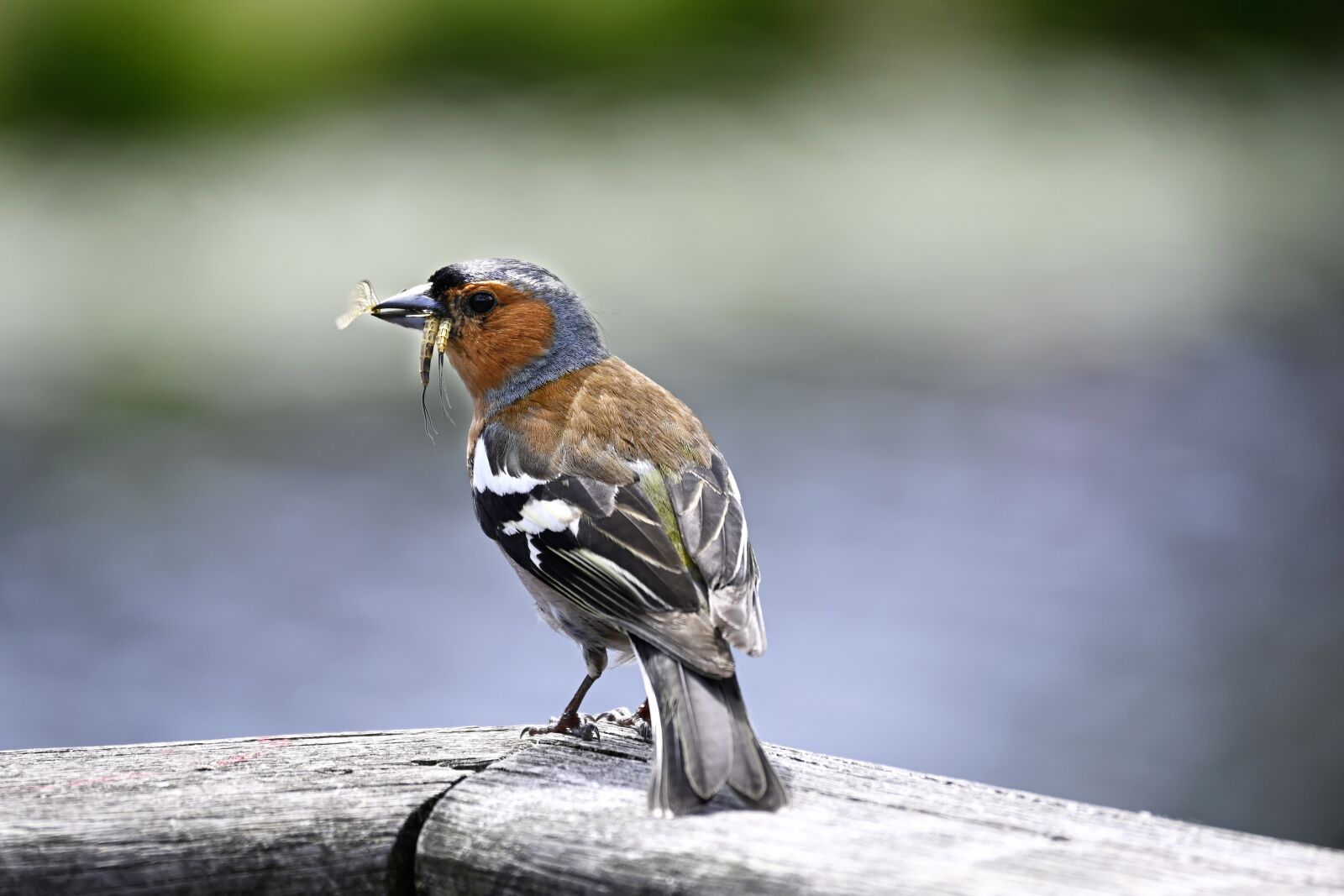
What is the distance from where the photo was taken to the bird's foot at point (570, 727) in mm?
2529

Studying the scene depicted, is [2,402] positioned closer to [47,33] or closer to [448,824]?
[47,33]

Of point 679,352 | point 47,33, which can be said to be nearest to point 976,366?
point 679,352

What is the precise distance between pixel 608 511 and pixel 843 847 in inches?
49.7

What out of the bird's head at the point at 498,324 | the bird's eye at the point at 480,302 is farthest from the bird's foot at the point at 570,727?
the bird's eye at the point at 480,302

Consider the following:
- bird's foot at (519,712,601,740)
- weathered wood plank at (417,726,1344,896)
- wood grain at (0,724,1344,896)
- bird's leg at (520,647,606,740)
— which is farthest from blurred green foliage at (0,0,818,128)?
weathered wood plank at (417,726,1344,896)

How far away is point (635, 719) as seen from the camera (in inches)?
118

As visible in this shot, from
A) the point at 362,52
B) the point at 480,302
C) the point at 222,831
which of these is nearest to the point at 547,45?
the point at 362,52

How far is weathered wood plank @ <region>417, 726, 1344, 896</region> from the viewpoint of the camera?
159 centimetres

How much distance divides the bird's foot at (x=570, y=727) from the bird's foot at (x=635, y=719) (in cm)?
5

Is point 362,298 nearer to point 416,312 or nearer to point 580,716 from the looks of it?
point 416,312

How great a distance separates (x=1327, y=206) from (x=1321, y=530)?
288 centimetres

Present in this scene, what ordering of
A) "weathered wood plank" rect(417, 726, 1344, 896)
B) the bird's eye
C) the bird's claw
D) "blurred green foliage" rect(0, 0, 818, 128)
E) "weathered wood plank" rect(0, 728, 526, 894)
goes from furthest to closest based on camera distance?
"blurred green foliage" rect(0, 0, 818, 128) < the bird's eye < the bird's claw < "weathered wood plank" rect(0, 728, 526, 894) < "weathered wood plank" rect(417, 726, 1344, 896)

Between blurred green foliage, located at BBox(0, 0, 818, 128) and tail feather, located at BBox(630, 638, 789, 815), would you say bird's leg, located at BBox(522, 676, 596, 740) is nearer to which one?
tail feather, located at BBox(630, 638, 789, 815)

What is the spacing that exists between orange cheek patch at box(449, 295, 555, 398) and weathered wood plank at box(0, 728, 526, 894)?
1.55 metres
